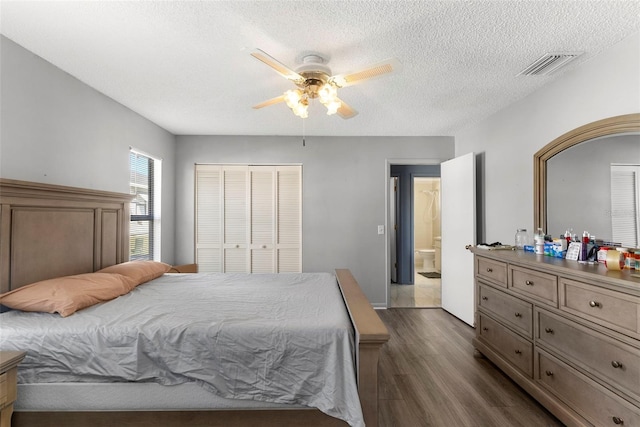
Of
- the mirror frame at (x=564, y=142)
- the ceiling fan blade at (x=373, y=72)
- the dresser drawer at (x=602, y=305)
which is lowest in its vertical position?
the dresser drawer at (x=602, y=305)

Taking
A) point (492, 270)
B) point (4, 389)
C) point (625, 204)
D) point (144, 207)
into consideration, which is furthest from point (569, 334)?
→ point (144, 207)

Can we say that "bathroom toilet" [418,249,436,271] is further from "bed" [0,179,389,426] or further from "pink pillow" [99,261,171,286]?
"pink pillow" [99,261,171,286]

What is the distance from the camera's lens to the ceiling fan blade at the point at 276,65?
1.62 metres

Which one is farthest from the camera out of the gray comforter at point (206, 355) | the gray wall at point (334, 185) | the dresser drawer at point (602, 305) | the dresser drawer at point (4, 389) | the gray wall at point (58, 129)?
the gray wall at point (334, 185)

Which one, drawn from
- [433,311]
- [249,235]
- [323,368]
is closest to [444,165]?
[433,311]

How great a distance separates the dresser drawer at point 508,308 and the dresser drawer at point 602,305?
1.12 feet

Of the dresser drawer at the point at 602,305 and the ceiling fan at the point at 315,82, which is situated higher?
the ceiling fan at the point at 315,82

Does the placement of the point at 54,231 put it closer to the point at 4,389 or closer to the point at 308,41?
the point at 4,389

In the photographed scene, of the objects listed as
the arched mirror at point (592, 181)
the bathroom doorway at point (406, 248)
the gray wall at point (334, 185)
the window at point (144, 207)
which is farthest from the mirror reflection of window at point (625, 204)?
the window at point (144, 207)

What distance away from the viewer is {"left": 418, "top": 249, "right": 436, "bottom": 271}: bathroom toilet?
23.7ft

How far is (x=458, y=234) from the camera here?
380cm

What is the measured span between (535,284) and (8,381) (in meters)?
3.06

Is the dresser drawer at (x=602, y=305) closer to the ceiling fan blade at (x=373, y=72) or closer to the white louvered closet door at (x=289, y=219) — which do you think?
the ceiling fan blade at (x=373, y=72)

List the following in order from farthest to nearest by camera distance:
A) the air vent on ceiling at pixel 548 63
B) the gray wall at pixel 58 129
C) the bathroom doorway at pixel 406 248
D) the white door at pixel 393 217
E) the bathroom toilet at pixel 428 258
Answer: the bathroom toilet at pixel 428 258, the white door at pixel 393 217, the bathroom doorway at pixel 406 248, the air vent on ceiling at pixel 548 63, the gray wall at pixel 58 129
